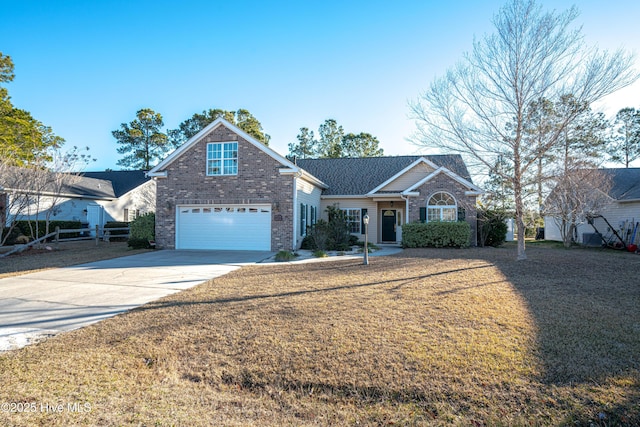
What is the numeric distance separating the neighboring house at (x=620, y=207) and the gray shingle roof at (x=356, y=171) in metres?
9.28

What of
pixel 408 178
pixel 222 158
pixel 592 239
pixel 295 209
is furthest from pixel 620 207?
pixel 222 158

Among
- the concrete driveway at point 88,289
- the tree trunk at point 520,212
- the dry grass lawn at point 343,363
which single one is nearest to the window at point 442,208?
the tree trunk at point 520,212

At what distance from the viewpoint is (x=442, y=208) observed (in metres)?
16.7

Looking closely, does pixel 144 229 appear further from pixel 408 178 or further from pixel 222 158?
pixel 408 178

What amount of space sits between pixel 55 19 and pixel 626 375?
53.5ft

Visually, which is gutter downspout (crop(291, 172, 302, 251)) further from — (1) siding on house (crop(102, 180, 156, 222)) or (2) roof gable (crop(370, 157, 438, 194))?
(1) siding on house (crop(102, 180, 156, 222))

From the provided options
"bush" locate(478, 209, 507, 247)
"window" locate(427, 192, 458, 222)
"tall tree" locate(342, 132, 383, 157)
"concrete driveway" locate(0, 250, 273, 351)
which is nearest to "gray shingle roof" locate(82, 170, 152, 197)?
"concrete driveway" locate(0, 250, 273, 351)

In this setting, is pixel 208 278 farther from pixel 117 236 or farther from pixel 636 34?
pixel 117 236

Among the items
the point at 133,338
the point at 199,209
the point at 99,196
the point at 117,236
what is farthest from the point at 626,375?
the point at 99,196

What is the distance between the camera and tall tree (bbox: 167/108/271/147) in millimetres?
34906

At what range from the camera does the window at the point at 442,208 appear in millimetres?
16609

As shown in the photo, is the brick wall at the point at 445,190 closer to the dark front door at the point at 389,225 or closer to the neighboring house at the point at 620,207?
the dark front door at the point at 389,225

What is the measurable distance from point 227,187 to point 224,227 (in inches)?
70.9

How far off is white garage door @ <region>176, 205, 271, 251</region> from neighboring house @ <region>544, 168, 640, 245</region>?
59.0 feet
